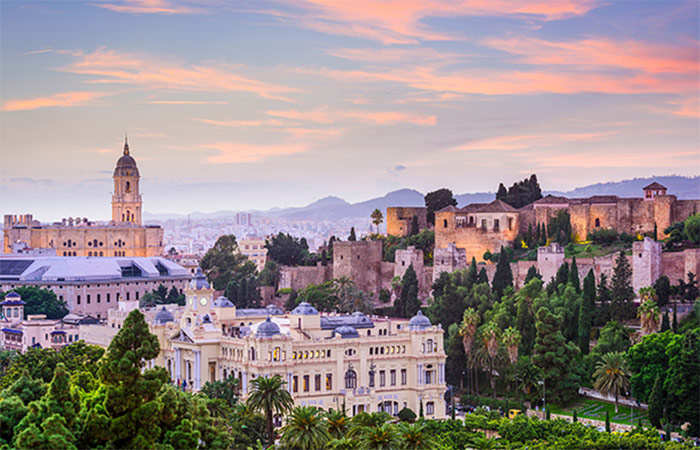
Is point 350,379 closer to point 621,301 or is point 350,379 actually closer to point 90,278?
point 621,301

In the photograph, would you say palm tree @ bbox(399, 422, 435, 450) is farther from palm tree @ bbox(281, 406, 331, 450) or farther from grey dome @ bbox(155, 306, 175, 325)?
grey dome @ bbox(155, 306, 175, 325)

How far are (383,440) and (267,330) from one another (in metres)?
17.9

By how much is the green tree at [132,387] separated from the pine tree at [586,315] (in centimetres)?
3300

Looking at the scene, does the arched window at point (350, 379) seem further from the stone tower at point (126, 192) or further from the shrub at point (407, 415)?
the stone tower at point (126, 192)

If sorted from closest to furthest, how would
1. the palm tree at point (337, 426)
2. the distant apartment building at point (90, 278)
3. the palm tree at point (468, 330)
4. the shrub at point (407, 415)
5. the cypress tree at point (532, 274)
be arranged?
the palm tree at point (337, 426), the shrub at point (407, 415), the palm tree at point (468, 330), the cypress tree at point (532, 274), the distant apartment building at point (90, 278)

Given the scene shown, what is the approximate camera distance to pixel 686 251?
6162 centimetres

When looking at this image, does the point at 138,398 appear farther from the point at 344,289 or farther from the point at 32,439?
the point at 344,289

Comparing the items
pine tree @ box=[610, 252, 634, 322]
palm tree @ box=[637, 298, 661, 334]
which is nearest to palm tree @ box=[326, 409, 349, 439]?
palm tree @ box=[637, 298, 661, 334]

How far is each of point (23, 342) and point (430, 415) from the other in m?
27.5

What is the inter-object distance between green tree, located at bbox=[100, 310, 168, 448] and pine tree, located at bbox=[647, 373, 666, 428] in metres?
24.8

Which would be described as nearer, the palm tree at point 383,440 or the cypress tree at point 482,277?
the palm tree at point 383,440

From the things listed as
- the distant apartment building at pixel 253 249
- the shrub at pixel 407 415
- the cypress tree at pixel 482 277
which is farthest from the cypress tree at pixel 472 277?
the distant apartment building at pixel 253 249

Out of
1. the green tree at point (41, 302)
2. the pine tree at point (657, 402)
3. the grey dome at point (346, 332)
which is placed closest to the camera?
the pine tree at point (657, 402)

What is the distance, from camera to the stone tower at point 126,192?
128 metres
